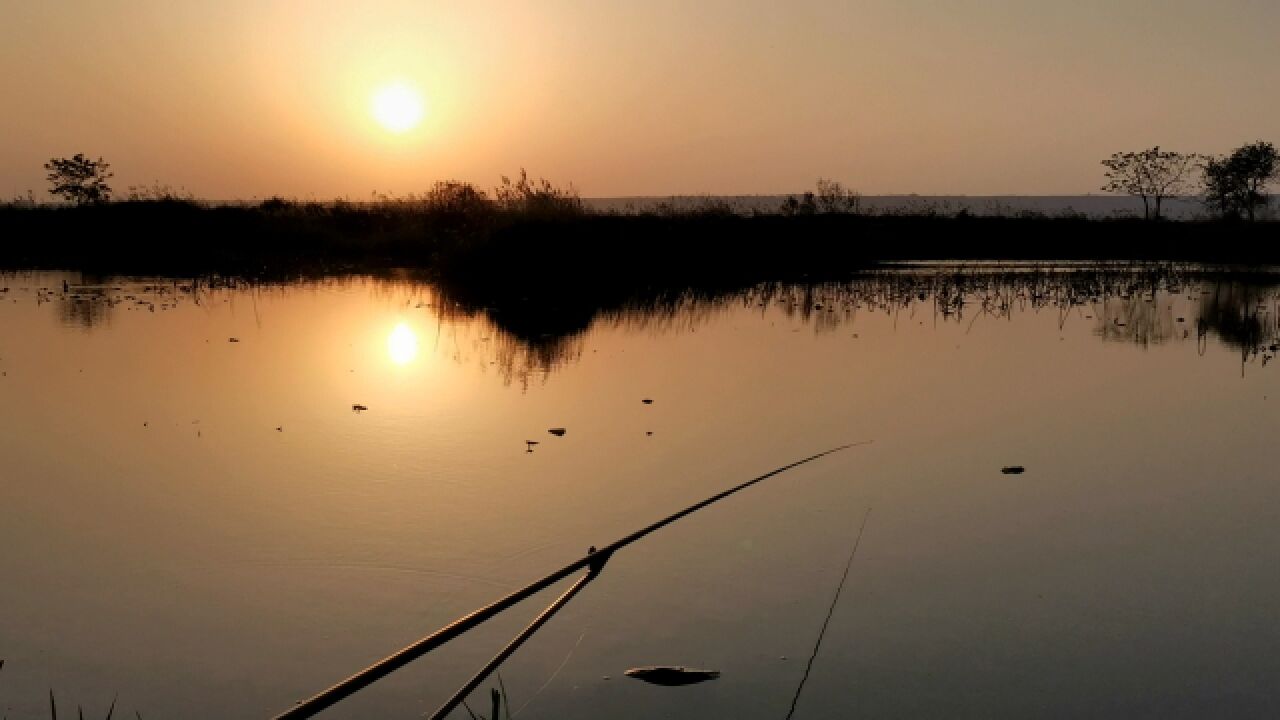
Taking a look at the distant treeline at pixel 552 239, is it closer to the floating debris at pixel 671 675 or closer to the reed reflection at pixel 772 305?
the reed reflection at pixel 772 305

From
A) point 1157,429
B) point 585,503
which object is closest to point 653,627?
point 585,503

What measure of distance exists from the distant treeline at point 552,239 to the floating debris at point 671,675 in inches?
717

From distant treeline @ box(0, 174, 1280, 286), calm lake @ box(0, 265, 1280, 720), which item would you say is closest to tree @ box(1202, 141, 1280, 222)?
distant treeline @ box(0, 174, 1280, 286)

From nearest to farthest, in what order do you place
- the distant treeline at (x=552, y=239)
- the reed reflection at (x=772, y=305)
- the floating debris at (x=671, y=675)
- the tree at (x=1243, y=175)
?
the floating debris at (x=671, y=675) → the reed reflection at (x=772, y=305) → the distant treeline at (x=552, y=239) → the tree at (x=1243, y=175)

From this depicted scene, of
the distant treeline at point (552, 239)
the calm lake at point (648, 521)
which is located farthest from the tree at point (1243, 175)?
the calm lake at point (648, 521)

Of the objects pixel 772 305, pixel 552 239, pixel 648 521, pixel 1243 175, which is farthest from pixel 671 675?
pixel 1243 175

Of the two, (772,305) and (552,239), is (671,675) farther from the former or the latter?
(552,239)

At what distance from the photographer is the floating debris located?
4309 millimetres

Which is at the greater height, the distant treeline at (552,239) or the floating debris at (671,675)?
the distant treeline at (552,239)

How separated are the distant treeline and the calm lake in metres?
11.4

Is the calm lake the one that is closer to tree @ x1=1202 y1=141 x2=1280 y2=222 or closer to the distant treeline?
the distant treeline

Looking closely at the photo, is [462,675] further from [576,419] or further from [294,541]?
[576,419]

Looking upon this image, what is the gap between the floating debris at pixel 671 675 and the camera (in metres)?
4.31

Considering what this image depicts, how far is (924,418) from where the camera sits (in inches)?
376
